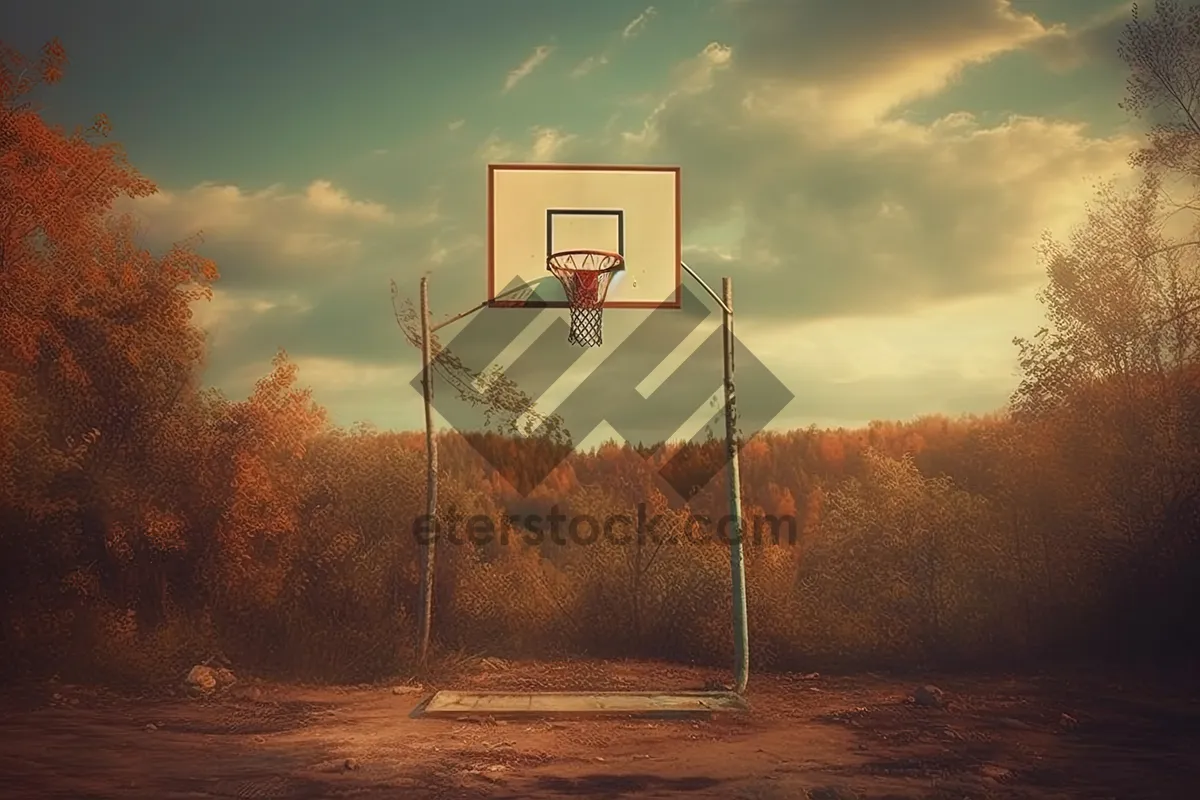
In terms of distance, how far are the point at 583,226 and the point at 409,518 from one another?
17.2 ft

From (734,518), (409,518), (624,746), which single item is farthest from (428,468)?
(624,746)

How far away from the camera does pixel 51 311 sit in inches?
456

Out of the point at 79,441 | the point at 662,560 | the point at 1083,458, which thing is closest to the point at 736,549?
the point at 662,560

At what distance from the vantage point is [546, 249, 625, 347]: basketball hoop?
405 inches

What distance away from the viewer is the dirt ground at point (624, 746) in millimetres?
7055

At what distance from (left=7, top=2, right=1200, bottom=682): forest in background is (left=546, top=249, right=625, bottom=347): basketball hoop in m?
4.09

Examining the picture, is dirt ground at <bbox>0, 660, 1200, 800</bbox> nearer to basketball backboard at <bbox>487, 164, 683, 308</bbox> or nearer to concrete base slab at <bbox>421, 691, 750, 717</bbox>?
concrete base slab at <bbox>421, 691, 750, 717</bbox>

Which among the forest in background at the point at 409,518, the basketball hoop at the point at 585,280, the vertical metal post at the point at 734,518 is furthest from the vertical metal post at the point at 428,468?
the vertical metal post at the point at 734,518

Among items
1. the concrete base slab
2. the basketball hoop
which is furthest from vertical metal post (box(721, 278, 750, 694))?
the basketball hoop

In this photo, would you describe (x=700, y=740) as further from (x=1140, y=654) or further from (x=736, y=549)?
(x=1140, y=654)

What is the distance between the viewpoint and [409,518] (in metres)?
13.2

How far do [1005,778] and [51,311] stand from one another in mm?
11620

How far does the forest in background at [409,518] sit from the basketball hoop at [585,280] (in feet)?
13.4

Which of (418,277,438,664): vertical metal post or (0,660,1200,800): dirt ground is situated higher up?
(418,277,438,664): vertical metal post
